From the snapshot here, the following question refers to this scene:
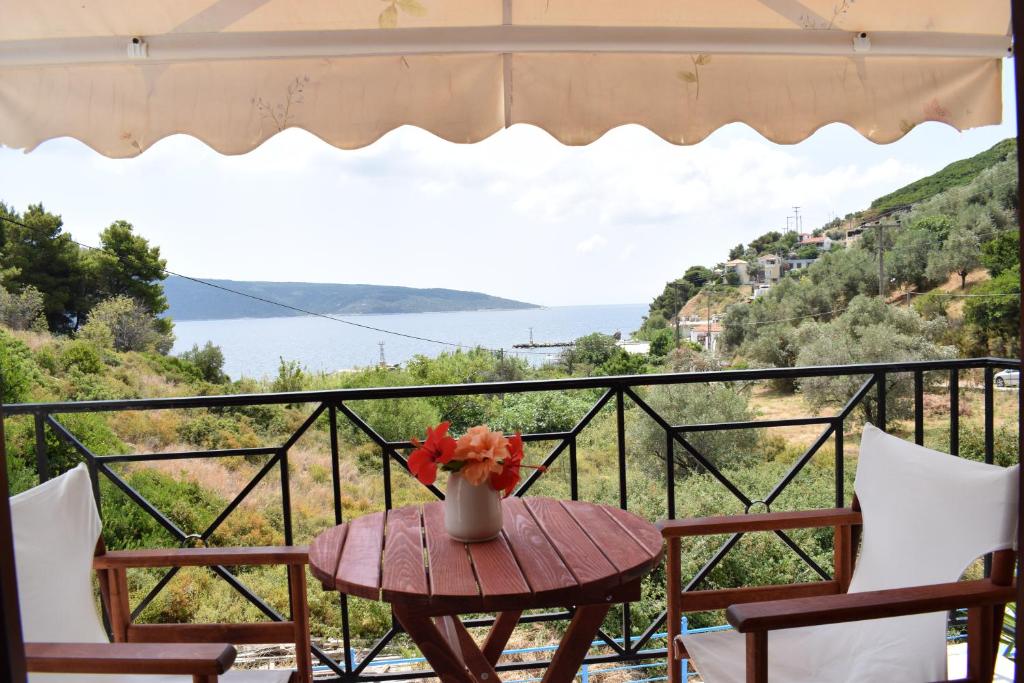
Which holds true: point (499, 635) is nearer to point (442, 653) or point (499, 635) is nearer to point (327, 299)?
point (442, 653)

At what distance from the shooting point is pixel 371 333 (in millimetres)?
17234

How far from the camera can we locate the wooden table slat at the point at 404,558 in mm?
1472

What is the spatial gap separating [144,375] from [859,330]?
13.5m

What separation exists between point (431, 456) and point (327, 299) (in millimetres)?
17669

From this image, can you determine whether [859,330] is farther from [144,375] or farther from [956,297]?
[144,375]

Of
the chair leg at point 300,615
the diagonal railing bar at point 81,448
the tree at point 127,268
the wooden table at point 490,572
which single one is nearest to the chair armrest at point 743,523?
the wooden table at point 490,572

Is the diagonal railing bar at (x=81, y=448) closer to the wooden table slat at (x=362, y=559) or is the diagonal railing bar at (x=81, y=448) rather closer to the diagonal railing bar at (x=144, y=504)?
the diagonal railing bar at (x=144, y=504)

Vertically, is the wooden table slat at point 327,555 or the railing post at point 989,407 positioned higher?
the railing post at point 989,407

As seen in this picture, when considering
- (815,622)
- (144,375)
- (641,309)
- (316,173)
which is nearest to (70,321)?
(144,375)

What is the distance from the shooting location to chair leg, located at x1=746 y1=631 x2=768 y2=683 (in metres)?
1.46

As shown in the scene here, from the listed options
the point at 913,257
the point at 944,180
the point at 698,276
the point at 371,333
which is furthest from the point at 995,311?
the point at 371,333

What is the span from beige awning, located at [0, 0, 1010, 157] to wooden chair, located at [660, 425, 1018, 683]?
1054 mm

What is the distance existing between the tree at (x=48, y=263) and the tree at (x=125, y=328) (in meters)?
0.30

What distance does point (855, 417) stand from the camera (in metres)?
13.3
